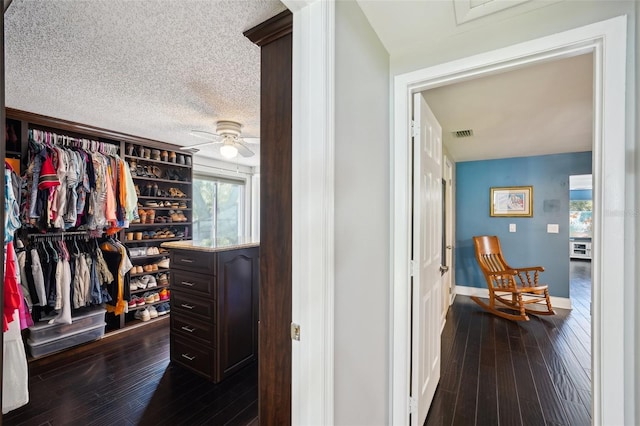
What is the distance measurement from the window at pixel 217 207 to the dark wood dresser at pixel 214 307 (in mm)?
2290

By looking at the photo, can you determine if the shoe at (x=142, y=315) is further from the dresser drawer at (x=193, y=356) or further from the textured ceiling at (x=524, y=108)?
the textured ceiling at (x=524, y=108)

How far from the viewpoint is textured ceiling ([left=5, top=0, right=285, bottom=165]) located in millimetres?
1382

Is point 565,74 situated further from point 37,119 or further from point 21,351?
point 37,119

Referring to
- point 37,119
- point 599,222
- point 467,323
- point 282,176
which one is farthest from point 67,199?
point 467,323

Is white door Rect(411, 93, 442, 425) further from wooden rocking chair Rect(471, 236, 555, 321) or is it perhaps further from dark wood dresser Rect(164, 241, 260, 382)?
wooden rocking chair Rect(471, 236, 555, 321)

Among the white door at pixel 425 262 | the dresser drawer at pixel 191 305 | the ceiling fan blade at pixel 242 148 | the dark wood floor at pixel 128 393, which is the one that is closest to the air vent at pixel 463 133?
the white door at pixel 425 262

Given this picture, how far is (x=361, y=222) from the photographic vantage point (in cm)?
126

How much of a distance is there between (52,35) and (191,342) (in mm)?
2286

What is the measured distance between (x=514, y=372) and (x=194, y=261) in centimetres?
288

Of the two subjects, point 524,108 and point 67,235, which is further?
point 67,235

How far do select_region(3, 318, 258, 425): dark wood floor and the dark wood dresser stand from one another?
154 mm

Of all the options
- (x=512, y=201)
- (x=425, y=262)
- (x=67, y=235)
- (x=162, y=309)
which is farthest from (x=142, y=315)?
(x=512, y=201)

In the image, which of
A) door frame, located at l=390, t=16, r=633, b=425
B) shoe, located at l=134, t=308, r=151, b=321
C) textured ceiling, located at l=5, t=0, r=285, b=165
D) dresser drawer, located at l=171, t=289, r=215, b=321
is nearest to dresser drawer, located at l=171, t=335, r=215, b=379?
dresser drawer, located at l=171, t=289, r=215, b=321

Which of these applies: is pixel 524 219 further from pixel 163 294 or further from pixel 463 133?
pixel 163 294
